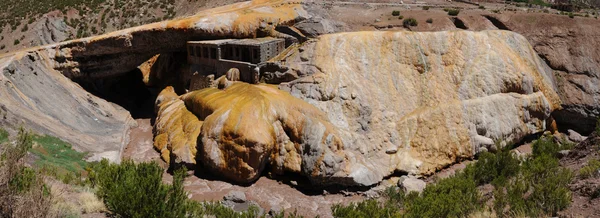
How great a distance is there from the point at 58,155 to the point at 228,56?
15788 mm

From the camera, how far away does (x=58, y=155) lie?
2367 centimetres

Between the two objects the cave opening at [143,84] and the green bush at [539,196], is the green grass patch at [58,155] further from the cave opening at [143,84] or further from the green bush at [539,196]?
the green bush at [539,196]

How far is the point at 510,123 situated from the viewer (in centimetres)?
3231

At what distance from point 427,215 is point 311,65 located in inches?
754

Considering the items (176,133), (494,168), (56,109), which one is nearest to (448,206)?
(494,168)

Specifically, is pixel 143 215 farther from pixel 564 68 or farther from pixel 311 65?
pixel 564 68

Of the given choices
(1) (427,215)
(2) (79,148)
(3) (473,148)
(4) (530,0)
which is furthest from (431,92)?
(4) (530,0)

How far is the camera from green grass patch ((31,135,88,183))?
21.0 metres

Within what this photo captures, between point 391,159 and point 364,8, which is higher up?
point 364,8

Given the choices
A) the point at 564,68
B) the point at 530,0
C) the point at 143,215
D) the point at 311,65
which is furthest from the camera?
the point at 530,0

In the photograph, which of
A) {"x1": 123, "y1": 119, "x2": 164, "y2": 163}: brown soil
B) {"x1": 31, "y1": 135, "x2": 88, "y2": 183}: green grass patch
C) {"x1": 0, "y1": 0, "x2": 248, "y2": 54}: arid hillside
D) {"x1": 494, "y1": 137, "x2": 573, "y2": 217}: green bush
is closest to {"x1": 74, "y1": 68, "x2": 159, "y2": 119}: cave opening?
{"x1": 123, "y1": 119, "x2": 164, "y2": 163}: brown soil

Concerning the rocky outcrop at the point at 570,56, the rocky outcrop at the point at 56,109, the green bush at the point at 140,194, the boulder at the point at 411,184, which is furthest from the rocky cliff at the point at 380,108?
the green bush at the point at 140,194

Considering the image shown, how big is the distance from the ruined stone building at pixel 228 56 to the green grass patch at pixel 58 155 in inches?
497

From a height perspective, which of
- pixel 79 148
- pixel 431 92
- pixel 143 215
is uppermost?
pixel 143 215
